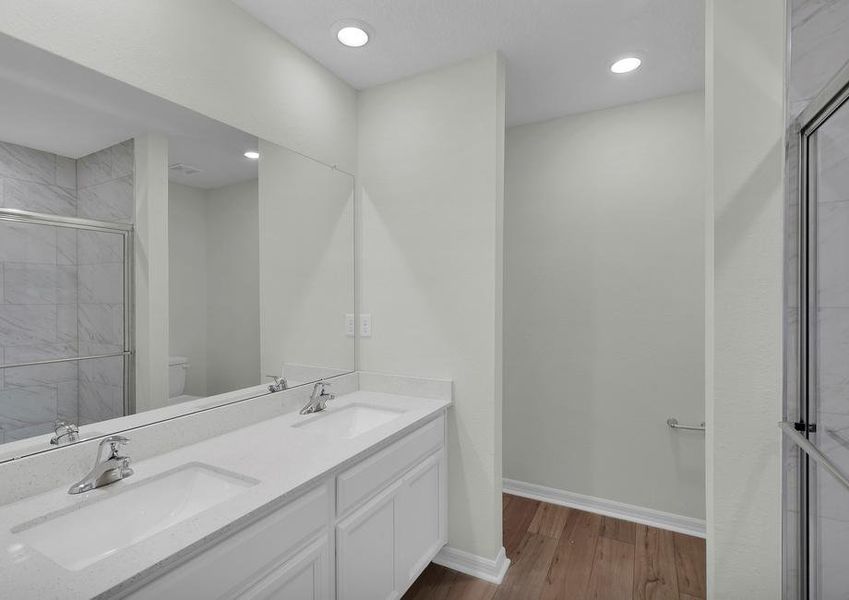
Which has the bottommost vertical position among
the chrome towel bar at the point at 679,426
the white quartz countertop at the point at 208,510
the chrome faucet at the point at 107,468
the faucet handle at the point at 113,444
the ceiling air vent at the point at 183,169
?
the chrome towel bar at the point at 679,426

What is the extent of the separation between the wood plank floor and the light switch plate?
1233mm

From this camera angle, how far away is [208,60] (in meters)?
1.59

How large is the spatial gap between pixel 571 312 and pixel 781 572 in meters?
1.58

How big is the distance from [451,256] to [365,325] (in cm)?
64

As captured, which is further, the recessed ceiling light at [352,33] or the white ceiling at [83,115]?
the recessed ceiling light at [352,33]

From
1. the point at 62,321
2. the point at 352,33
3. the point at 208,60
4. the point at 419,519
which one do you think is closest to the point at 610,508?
the point at 419,519

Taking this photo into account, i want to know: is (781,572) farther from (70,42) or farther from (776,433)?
(70,42)

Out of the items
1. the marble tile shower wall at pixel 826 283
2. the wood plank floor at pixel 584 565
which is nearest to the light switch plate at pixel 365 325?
the wood plank floor at pixel 584 565

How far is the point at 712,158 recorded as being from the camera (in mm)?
1323

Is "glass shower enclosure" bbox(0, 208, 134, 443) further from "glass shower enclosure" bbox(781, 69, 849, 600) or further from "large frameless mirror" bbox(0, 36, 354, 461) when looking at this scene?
"glass shower enclosure" bbox(781, 69, 849, 600)

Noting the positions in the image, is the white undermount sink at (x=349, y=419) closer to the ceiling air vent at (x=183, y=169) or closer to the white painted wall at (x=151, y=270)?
the white painted wall at (x=151, y=270)

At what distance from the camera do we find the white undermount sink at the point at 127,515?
3.19 ft

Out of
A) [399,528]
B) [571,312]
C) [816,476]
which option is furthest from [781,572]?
[571,312]

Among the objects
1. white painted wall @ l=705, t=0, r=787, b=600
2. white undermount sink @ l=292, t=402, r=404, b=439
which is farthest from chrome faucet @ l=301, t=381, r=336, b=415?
white painted wall @ l=705, t=0, r=787, b=600
